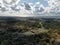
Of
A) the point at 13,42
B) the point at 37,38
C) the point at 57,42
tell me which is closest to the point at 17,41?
the point at 13,42

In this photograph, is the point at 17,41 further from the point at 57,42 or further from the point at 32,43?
the point at 57,42

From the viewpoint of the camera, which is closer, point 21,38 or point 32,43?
point 32,43

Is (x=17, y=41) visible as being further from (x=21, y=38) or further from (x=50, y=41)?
Result: (x=50, y=41)

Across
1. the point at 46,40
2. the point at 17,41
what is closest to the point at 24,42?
the point at 17,41

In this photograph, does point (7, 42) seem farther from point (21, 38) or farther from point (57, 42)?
point (57, 42)

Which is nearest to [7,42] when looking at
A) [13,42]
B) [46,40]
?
[13,42]

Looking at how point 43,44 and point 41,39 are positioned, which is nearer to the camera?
point 43,44

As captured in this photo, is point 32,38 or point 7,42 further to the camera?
point 32,38
